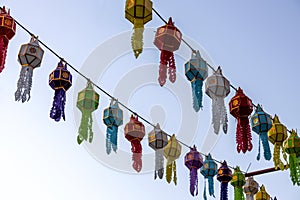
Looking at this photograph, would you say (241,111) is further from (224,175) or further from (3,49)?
(3,49)

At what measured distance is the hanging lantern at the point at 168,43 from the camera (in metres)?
6.70

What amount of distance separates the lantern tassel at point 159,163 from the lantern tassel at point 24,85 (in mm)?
2347

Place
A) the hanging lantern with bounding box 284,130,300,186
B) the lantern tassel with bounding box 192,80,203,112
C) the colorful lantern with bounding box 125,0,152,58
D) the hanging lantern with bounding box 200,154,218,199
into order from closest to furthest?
the colorful lantern with bounding box 125,0,152,58, the lantern tassel with bounding box 192,80,203,112, the hanging lantern with bounding box 284,130,300,186, the hanging lantern with bounding box 200,154,218,199

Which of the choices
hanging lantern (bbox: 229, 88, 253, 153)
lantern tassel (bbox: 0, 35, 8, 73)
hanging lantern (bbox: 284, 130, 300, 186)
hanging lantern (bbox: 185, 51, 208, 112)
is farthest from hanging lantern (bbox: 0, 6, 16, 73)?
hanging lantern (bbox: 284, 130, 300, 186)

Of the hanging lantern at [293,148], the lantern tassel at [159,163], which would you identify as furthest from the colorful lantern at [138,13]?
the hanging lantern at [293,148]

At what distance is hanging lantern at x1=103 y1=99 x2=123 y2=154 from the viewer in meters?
7.71

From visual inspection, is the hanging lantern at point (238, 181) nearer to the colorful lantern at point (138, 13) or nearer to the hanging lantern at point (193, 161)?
the hanging lantern at point (193, 161)

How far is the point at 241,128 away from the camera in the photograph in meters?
7.93

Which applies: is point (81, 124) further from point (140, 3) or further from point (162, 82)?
point (140, 3)

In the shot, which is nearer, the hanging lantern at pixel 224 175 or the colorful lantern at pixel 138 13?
the colorful lantern at pixel 138 13

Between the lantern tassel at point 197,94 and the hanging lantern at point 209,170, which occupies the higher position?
the lantern tassel at point 197,94

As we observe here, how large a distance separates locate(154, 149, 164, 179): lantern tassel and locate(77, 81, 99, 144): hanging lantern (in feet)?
4.07

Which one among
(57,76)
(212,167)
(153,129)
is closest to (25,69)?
(57,76)

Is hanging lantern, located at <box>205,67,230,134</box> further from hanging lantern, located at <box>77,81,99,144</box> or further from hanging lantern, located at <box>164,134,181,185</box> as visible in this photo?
hanging lantern, located at <box>77,81,99,144</box>
